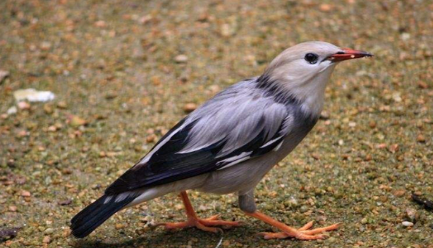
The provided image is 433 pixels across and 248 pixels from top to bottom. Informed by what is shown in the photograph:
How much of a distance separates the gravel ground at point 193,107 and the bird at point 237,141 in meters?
0.45

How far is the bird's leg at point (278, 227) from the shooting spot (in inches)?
185

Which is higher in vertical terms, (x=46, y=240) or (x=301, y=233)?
(x=301, y=233)

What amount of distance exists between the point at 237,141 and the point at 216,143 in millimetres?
136

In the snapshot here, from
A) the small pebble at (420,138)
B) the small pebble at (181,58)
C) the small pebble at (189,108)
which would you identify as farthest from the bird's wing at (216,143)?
the small pebble at (181,58)

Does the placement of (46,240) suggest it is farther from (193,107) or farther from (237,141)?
(193,107)

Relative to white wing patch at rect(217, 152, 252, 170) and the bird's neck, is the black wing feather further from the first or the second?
the bird's neck

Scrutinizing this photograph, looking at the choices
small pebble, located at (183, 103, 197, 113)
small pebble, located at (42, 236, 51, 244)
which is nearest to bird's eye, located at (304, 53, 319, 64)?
small pebble, located at (183, 103, 197, 113)

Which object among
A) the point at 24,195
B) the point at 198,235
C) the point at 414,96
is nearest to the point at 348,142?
the point at 414,96

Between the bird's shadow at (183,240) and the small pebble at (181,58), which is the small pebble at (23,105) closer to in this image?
the small pebble at (181,58)

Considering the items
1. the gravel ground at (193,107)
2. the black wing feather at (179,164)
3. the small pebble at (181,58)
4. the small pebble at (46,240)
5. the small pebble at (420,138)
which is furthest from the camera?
the small pebble at (181,58)

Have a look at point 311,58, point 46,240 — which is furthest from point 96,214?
point 311,58

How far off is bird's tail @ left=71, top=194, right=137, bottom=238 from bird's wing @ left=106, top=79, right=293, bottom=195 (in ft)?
0.21

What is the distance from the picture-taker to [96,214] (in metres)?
4.48

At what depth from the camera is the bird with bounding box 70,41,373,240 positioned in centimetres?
446
